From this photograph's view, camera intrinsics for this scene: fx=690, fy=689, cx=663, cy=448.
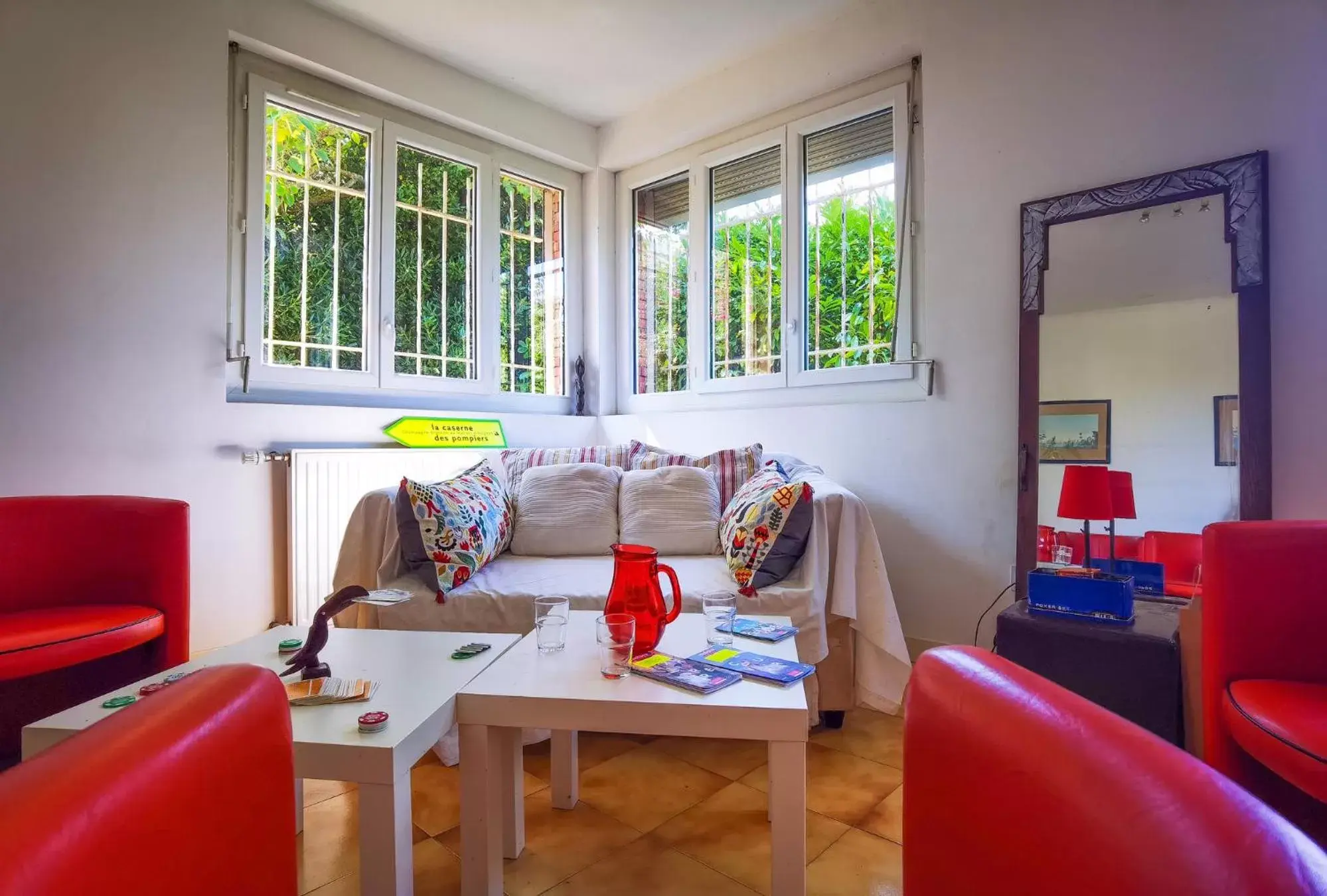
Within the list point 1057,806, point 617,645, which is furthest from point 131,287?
point 1057,806

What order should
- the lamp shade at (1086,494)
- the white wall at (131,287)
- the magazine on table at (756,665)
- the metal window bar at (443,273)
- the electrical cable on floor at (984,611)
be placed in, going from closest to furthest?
the magazine on table at (756,665), the lamp shade at (1086,494), the white wall at (131,287), the electrical cable on floor at (984,611), the metal window bar at (443,273)

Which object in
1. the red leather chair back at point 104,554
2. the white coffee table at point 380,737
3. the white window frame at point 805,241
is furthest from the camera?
the white window frame at point 805,241

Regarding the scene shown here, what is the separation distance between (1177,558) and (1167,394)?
50cm

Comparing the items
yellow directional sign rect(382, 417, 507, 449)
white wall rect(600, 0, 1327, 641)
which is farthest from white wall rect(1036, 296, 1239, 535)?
yellow directional sign rect(382, 417, 507, 449)

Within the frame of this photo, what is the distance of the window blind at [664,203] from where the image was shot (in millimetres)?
3955

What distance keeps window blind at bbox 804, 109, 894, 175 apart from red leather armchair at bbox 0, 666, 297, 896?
126 inches

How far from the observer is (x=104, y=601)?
78.7 inches

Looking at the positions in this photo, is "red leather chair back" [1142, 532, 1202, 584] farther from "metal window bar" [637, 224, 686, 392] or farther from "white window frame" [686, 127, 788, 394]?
"metal window bar" [637, 224, 686, 392]

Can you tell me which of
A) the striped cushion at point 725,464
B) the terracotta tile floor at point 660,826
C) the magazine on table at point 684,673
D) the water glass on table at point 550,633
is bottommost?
the terracotta tile floor at point 660,826

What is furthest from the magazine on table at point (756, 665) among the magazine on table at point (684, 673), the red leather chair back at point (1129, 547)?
the red leather chair back at point (1129, 547)

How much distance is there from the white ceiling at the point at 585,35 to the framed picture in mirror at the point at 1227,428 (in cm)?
219

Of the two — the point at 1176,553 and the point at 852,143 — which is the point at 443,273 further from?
the point at 1176,553

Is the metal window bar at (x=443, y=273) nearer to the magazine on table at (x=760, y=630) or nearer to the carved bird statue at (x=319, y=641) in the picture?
the carved bird statue at (x=319, y=641)

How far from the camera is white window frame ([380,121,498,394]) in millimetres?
3312
